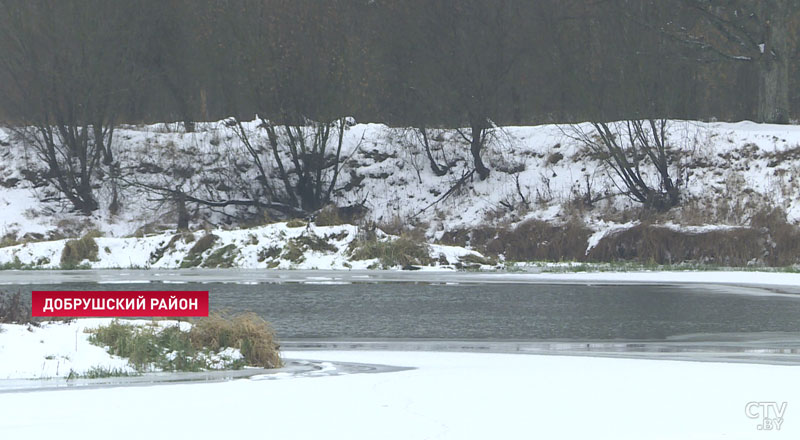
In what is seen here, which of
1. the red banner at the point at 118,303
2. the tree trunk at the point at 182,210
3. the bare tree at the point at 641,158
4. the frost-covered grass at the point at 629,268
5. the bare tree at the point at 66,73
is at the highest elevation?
the bare tree at the point at 66,73

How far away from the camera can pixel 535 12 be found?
39.8 metres

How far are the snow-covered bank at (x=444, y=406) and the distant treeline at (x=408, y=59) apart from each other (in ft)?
77.0

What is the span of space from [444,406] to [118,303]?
8518 mm

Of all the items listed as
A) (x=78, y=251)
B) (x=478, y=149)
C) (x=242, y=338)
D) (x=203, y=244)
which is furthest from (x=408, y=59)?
(x=242, y=338)

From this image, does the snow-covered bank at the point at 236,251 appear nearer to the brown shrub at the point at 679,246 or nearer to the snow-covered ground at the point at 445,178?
the brown shrub at the point at 679,246

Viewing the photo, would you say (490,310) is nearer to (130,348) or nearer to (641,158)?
(130,348)

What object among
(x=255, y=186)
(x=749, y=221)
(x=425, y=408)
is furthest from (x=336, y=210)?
(x=425, y=408)

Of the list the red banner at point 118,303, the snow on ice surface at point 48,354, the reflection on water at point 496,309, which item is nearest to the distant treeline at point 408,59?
the reflection on water at point 496,309

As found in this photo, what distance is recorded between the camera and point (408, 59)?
37938mm

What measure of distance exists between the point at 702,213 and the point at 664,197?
2.22 meters

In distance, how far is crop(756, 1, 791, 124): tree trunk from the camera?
113 ft

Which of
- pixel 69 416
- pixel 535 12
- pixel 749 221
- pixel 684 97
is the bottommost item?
pixel 69 416

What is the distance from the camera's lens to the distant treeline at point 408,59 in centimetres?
3384

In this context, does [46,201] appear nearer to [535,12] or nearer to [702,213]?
[535,12]
